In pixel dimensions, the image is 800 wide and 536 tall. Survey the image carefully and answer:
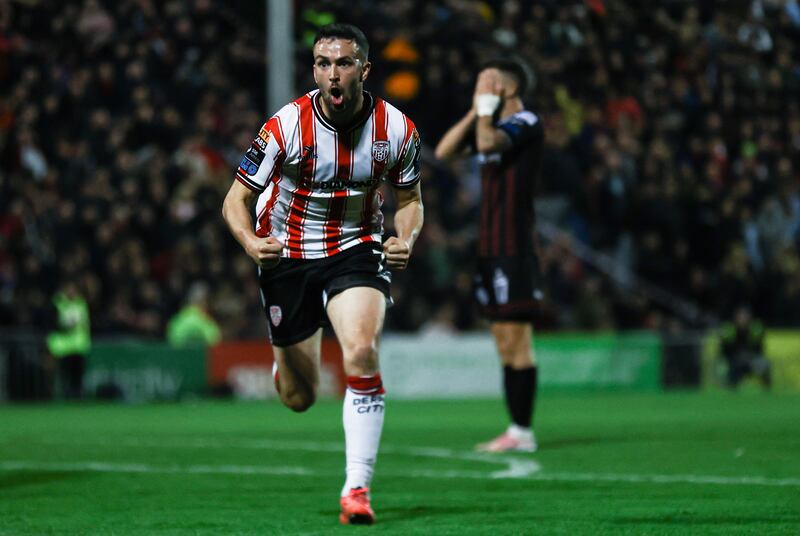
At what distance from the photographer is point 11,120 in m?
18.5

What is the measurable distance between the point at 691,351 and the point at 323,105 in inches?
554

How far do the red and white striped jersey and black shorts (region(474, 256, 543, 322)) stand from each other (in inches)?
113

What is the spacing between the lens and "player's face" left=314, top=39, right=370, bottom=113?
5.92m

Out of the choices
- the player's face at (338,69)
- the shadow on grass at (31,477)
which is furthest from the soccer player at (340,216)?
the shadow on grass at (31,477)

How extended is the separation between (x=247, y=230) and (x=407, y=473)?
2.31m

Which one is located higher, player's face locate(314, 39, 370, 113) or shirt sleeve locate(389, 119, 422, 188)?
player's face locate(314, 39, 370, 113)

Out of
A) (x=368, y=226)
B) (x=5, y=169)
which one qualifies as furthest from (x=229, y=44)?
(x=368, y=226)

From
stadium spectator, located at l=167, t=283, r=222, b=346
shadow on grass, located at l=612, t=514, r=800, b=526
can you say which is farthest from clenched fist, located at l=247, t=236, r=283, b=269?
stadium spectator, located at l=167, t=283, r=222, b=346

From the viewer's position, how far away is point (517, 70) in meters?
9.40

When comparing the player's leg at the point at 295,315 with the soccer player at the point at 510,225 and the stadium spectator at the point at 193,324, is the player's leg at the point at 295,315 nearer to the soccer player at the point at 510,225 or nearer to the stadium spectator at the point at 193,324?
→ the soccer player at the point at 510,225

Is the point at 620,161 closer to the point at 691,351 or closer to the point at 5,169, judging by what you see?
the point at 691,351

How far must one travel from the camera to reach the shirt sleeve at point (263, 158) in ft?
20.0

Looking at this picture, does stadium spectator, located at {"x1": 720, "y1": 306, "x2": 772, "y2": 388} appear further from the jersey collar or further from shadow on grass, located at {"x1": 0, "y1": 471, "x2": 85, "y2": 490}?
the jersey collar

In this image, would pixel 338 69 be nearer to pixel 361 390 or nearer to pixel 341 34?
pixel 341 34
